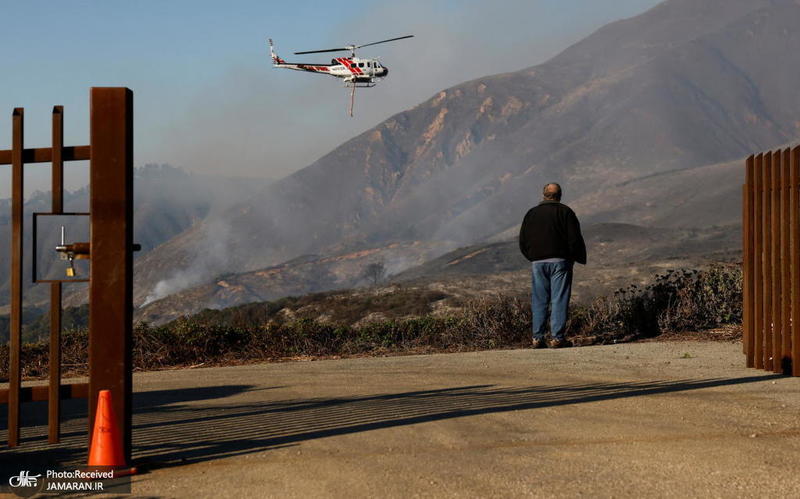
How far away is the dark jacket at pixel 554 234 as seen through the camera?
40.2 feet

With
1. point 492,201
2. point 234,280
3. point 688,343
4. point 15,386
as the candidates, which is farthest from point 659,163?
point 15,386

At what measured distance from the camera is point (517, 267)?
48.4 metres

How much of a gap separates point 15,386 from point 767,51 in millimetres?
198575

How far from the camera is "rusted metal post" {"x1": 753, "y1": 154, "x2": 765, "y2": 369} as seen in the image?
9.12 metres

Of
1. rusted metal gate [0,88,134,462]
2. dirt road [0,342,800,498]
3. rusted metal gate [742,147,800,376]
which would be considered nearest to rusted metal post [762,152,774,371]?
rusted metal gate [742,147,800,376]

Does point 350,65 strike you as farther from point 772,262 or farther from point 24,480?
point 24,480

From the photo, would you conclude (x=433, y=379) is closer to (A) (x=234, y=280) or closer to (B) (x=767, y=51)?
(A) (x=234, y=280)

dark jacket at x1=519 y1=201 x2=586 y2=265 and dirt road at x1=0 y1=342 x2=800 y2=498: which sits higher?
dark jacket at x1=519 y1=201 x2=586 y2=265

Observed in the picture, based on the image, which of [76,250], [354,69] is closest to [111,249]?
[76,250]

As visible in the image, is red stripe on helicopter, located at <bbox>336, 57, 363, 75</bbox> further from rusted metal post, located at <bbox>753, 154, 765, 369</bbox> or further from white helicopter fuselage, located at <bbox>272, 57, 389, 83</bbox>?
rusted metal post, located at <bbox>753, 154, 765, 369</bbox>

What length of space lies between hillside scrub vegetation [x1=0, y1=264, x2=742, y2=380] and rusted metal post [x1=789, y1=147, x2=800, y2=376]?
4.49 metres

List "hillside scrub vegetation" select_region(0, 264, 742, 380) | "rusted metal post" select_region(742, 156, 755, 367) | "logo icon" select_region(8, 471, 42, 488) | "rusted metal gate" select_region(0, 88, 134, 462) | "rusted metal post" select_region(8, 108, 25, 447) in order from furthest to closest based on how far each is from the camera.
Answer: "hillside scrub vegetation" select_region(0, 264, 742, 380)
"rusted metal post" select_region(742, 156, 755, 367)
"rusted metal post" select_region(8, 108, 25, 447)
"rusted metal gate" select_region(0, 88, 134, 462)
"logo icon" select_region(8, 471, 42, 488)

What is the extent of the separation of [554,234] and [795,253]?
3971mm

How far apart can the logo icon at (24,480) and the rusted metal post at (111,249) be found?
35 centimetres
